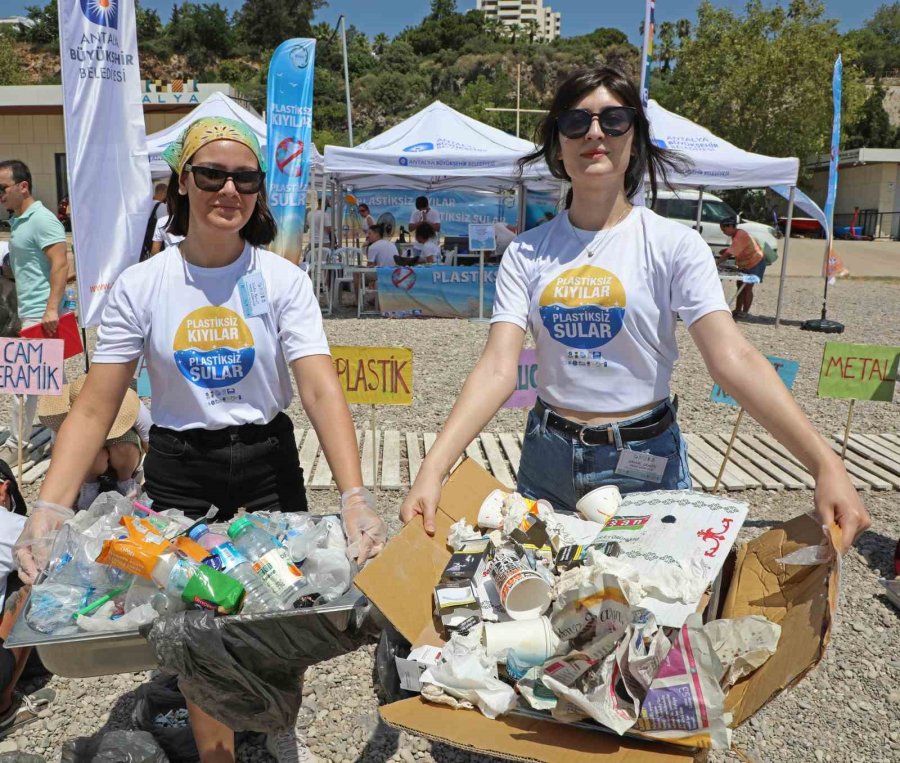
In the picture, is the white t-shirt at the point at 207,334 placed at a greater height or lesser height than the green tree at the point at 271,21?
lesser

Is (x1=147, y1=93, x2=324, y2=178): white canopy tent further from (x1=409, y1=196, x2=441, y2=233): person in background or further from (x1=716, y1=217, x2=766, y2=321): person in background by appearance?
(x1=716, y1=217, x2=766, y2=321): person in background

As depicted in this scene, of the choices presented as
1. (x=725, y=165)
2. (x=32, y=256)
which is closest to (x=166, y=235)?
(x=32, y=256)

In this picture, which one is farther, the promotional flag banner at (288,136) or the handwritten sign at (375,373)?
the promotional flag banner at (288,136)

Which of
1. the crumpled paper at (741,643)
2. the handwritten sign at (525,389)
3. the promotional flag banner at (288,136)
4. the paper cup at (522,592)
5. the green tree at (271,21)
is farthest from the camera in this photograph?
the green tree at (271,21)

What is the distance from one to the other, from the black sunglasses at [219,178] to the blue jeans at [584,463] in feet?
3.17

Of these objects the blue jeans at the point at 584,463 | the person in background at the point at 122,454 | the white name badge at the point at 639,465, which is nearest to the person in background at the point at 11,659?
the person in background at the point at 122,454

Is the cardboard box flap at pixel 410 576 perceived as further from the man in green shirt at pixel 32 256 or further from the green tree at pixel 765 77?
the green tree at pixel 765 77

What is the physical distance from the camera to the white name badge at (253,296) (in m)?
1.94

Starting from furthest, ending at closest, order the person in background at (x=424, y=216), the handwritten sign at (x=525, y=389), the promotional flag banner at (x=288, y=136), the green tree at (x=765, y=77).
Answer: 1. the green tree at (x=765, y=77)
2. the person in background at (x=424, y=216)
3. the promotional flag banner at (x=288, y=136)
4. the handwritten sign at (x=525, y=389)

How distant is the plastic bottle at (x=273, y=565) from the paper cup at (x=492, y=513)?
17.4 inches

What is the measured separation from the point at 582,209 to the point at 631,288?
261 millimetres

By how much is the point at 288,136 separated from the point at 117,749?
6882 millimetres

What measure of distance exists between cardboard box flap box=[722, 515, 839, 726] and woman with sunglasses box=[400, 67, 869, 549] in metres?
0.36

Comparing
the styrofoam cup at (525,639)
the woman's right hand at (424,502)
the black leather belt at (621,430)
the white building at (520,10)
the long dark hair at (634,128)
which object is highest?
the white building at (520,10)
